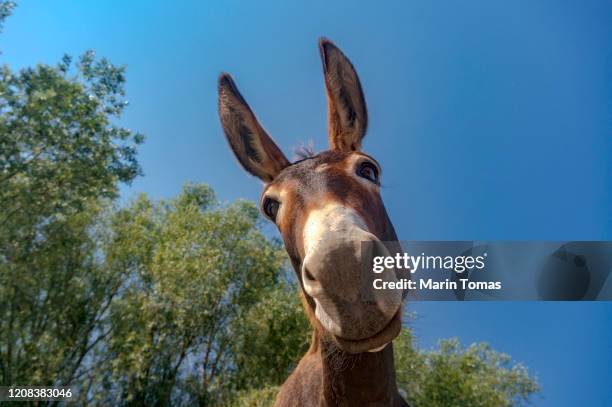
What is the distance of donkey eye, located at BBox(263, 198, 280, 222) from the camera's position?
331 centimetres

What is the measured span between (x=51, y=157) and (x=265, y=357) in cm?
1112

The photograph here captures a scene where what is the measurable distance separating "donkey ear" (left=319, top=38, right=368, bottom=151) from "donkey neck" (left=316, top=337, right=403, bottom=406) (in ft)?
6.53

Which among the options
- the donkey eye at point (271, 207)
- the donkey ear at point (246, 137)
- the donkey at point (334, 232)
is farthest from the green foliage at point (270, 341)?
the donkey eye at point (271, 207)

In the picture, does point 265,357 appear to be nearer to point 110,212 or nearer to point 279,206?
point 110,212

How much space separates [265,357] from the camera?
1745 cm

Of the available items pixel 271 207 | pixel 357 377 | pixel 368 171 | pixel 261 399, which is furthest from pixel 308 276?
pixel 261 399

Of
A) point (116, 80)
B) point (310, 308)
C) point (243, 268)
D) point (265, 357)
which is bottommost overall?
point (310, 308)

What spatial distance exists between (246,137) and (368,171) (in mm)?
1506

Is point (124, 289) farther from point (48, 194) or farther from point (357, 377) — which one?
point (357, 377)

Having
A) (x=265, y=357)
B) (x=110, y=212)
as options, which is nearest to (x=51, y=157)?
(x=110, y=212)

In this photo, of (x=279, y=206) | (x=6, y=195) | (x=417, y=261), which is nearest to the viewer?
(x=417, y=261)

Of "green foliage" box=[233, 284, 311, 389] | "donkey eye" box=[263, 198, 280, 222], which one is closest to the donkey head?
"donkey eye" box=[263, 198, 280, 222]

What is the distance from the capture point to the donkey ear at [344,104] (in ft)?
12.6

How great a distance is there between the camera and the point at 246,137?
4219 millimetres
